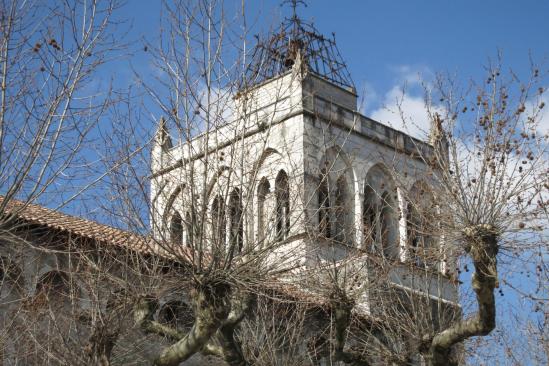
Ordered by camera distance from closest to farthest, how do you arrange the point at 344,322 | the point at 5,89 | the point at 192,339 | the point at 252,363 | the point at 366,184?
the point at 5,89 < the point at 192,339 < the point at 344,322 < the point at 252,363 < the point at 366,184

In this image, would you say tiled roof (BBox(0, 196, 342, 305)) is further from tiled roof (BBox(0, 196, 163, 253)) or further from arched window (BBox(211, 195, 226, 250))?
arched window (BBox(211, 195, 226, 250))

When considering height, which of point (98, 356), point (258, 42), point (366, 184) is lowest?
point (98, 356)

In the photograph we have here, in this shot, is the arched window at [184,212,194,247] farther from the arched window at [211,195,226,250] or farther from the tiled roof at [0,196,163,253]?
the tiled roof at [0,196,163,253]

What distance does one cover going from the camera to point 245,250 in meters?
13.4

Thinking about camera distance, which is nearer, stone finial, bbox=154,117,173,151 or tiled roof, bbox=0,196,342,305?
stone finial, bbox=154,117,173,151

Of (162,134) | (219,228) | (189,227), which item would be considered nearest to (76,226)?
(162,134)

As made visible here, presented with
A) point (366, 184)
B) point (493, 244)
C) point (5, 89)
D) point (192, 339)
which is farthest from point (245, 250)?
point (366, 184)

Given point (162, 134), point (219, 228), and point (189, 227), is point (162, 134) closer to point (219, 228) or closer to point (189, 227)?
point (189, 227)

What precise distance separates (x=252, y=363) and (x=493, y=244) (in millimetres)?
5646

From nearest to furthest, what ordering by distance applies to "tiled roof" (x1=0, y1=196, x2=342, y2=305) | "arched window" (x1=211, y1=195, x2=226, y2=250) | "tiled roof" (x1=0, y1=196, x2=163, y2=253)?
"arched window" (x1=211, y1=195, x2=226, y2=250), "tiled roof" (x1=0, y1=196, x2=342, y2=305), "tiled roof" (x1=0, y1=196, x2=163, y2=253)

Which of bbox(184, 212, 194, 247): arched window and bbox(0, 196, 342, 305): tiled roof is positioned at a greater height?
bbox(0, 196, 342, 305): tiled roof

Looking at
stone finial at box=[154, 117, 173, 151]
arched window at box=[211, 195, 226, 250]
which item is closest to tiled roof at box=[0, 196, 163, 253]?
Answer: stone finial at box=[154, 117, 173, 151]

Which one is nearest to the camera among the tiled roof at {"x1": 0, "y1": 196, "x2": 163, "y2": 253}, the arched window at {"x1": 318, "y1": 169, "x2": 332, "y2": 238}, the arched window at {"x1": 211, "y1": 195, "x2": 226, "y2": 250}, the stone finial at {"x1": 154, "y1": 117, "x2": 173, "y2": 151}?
the arched window at {"x1": 211, "y1": 195, "x2": 226, "y2": 250}

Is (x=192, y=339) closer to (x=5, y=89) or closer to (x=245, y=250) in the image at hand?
(x=245, y=250)
